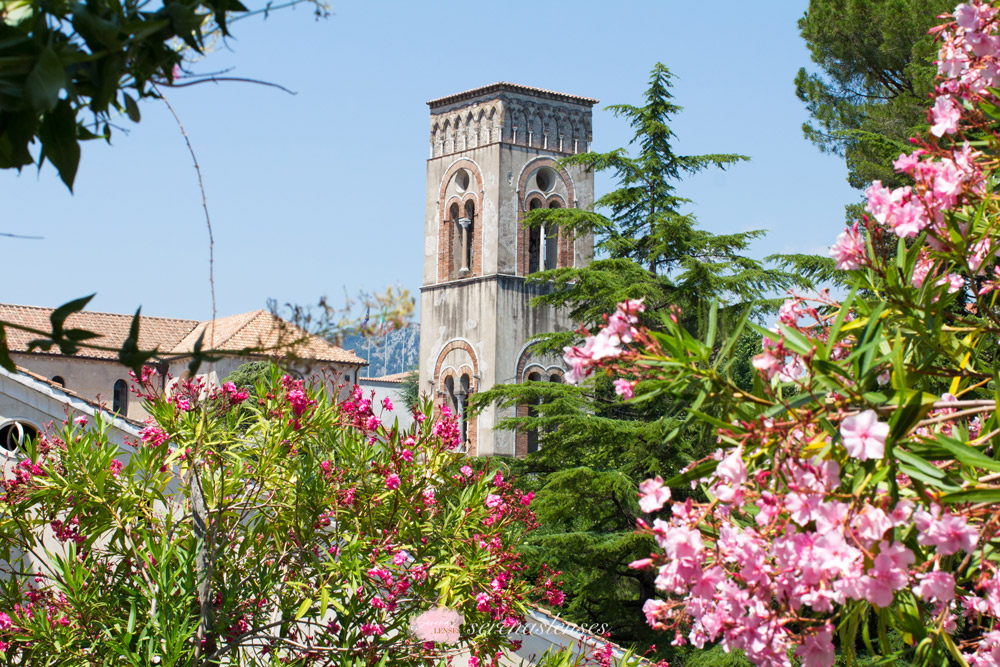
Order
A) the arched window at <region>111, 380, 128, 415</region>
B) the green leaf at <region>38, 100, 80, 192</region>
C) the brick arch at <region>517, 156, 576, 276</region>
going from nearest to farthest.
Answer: the green leaf at <region>38, 100, 80, 192</region>
the brick arch at <region>517, 156, 576, 276</region>
the arched window at <region>111, 380, 128, 415</region>

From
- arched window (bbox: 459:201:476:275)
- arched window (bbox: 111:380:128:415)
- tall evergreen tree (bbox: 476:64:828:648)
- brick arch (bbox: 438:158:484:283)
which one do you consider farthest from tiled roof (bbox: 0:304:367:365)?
tall evergreen tree (bbox: 476:64:828:648)

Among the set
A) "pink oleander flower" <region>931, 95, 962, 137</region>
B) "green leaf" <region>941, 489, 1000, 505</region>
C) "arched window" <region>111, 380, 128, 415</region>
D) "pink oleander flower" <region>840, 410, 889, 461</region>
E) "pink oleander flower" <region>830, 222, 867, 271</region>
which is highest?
"pink oleander flower" <region>931, 95, 962, 137</region>

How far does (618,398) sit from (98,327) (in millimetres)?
22143

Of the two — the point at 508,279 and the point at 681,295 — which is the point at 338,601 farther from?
the point at 508,279

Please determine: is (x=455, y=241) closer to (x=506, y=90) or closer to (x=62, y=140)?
(x=506, y=90)

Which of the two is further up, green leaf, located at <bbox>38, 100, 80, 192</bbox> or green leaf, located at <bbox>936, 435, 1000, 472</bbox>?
green leaf, located at <bbox>38, 100, 80, 192</bbox>

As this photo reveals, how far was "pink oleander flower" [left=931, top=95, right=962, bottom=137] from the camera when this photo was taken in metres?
3.15

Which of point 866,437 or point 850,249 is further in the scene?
point 850,249

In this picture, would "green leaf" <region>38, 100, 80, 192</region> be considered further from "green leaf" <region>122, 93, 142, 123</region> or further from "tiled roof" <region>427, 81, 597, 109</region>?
"tiled roof" <region>427, 81, 597, 109</region>

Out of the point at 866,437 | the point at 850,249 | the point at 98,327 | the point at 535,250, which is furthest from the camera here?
the point at 98,327

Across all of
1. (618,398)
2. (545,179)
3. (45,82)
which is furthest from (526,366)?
(45,82)

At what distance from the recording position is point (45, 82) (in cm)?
191

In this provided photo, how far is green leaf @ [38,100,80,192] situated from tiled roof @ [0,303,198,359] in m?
28.8

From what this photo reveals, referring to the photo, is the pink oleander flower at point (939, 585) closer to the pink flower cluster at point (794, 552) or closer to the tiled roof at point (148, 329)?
the pink flower cluster at point (794, 552)
